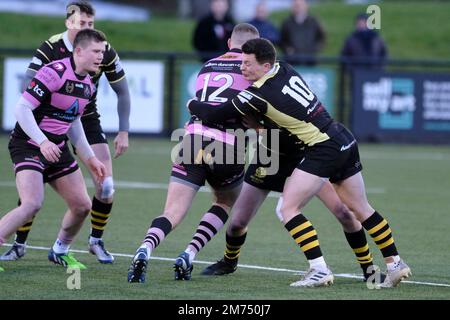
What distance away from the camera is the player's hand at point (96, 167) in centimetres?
839

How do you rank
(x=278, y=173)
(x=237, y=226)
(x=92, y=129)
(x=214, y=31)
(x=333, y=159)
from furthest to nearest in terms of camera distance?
(x=214, y=31) → (x=92, y=129) → (x=237, y=226) → (x=278, y=173) → (x=333, y=159)

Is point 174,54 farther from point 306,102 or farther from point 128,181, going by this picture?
point 306,102

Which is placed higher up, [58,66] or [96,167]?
[58,66]

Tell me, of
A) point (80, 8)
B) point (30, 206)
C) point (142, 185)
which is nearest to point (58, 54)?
point (80, 8)

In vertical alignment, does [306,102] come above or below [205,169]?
above

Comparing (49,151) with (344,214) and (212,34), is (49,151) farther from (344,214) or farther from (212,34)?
(212,34)

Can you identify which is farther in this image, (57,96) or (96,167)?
(96,167)

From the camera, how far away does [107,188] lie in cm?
923

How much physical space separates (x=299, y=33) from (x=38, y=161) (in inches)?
549

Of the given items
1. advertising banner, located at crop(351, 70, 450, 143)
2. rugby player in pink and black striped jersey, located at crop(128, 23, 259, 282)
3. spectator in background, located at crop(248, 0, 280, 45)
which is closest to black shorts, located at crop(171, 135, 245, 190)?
rugby player in pink and black striped jersey, located at crop(128, 23, 259, 282)

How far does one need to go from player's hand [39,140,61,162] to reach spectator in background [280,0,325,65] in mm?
13842

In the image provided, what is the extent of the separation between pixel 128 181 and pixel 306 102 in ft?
24.8

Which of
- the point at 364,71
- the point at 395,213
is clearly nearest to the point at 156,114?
the point at 364,71
